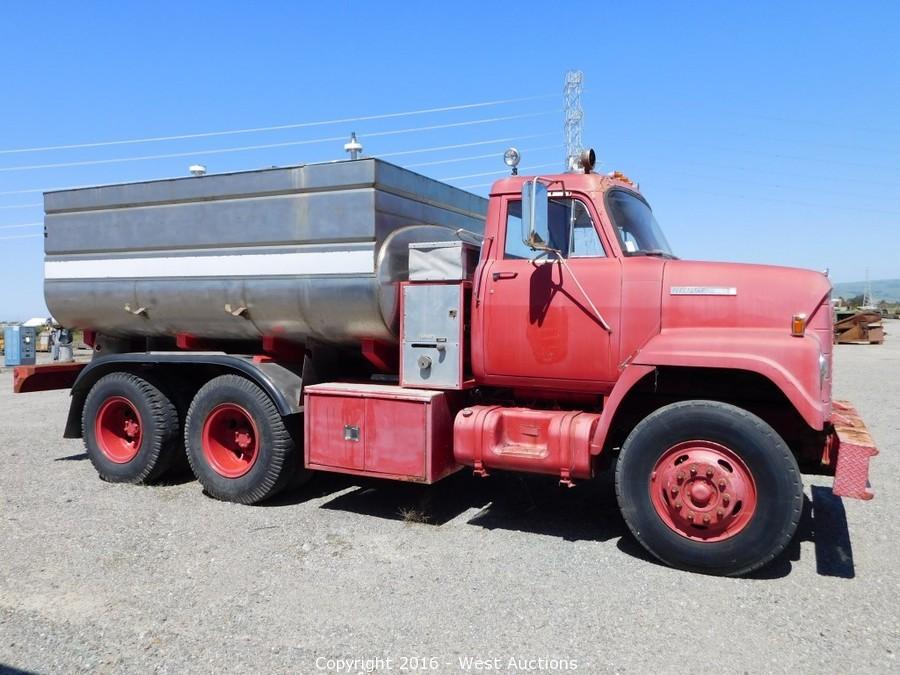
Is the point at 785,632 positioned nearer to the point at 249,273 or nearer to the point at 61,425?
the point at 249,273

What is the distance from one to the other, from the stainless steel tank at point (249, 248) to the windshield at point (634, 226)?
1.74 meters

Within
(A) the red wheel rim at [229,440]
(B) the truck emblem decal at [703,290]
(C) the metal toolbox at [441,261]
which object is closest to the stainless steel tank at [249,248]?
(C) the metal toolbox at [441,261]

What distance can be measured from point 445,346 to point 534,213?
134cm

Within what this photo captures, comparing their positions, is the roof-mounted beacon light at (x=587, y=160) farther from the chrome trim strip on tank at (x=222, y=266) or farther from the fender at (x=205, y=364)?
the fender at (x=205, y=364)

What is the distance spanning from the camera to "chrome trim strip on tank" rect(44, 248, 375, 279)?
5.78 metres

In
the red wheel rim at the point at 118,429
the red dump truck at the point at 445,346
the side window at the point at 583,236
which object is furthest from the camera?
the red wheel rim at the point at 118,429

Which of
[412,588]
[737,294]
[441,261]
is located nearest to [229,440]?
[441,261]

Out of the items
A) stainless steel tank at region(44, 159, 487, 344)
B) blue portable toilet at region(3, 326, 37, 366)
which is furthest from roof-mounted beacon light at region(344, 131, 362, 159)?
blue portable toilet at region(3, 326, 37, 366)

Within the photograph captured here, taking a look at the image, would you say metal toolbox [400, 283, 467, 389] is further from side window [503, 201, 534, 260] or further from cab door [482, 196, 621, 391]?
side window [503, 201, 534, 260]

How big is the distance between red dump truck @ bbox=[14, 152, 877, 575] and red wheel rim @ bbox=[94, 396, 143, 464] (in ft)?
0.08

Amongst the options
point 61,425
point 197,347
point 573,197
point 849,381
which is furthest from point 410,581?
point 849,381

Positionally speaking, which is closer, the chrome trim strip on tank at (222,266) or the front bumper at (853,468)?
the front bumper at (853,468)

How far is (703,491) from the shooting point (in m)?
4.52

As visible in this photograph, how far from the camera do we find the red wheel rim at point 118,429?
7113 mm
